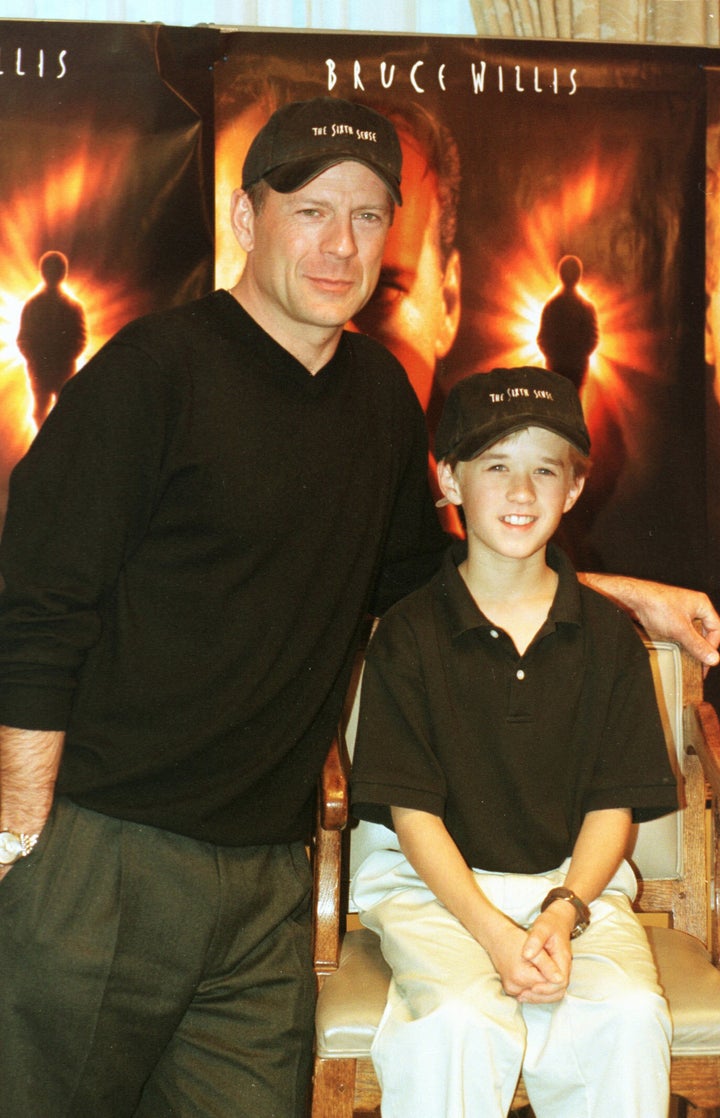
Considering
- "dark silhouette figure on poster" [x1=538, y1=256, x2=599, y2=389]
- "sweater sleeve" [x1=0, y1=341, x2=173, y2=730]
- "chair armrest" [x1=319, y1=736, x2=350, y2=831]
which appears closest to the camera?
"sweater sleeve" [x1=0, y1=341, x2=173, y2=730]

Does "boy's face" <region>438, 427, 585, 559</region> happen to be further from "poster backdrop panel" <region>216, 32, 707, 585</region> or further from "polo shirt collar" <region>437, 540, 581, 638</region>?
"poster backdrop panel" <region>216, 32, 707, 585</region>

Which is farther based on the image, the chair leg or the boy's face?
the boy's face

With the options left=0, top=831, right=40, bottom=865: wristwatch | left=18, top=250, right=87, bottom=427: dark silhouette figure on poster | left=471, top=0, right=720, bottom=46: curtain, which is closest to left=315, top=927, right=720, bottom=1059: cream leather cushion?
left=0, top=831, right=40, bottom=865: wristwatch

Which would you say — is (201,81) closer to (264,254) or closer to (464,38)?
(464,38)

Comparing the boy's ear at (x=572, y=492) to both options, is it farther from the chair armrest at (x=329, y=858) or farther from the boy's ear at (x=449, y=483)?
the chair armrest at (x=329, y=858)

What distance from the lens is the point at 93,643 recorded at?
191 cm

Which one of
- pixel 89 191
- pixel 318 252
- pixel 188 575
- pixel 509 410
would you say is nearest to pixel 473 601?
pixel 509 410

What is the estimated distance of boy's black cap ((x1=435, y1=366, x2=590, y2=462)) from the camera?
2.22 meters

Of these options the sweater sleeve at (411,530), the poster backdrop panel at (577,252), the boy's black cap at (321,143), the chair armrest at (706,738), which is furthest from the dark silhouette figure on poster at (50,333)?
the chair armrest at (706,738)

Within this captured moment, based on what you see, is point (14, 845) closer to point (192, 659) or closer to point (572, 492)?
point (192, 659)

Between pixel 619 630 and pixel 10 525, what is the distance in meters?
1.14

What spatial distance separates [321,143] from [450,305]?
5.52 ft

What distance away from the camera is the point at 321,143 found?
2.00 metres

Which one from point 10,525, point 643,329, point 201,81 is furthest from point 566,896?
point 201,81
